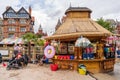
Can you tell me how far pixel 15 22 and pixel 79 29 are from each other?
4456 centimetres

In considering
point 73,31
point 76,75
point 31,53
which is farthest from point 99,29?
point 31,53

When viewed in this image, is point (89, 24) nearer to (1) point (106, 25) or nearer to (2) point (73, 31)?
(2) point (73, 31)

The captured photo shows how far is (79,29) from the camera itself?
1512 cm

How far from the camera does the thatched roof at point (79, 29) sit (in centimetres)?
1410

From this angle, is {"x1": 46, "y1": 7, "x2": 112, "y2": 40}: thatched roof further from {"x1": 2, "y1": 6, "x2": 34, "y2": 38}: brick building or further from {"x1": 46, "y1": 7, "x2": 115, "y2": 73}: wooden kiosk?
{"x1": 2, "y1": 6, "x2": 34, "y2": 38}: brick building

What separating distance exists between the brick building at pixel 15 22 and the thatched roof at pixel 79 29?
139 ft

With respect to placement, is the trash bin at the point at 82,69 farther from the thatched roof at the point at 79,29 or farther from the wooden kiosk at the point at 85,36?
the thatched roof at the point at 79,29

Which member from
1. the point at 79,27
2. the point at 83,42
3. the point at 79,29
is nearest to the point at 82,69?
the point at 83,42

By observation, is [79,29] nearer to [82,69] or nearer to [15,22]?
[82,69]

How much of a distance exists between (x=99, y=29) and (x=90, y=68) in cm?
266

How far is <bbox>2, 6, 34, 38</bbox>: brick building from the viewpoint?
57.2 metres

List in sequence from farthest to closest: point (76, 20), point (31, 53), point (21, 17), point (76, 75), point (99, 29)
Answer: point (21, 17) < point (31, 53) < point (76, 20) < point (99, 29) < point (76, 75)

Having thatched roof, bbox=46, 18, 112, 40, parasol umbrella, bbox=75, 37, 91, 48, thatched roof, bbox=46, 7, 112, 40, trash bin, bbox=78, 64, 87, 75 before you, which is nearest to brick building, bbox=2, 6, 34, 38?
thatched roof, bbox=46, 7, 112, 40

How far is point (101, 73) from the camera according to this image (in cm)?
1415
